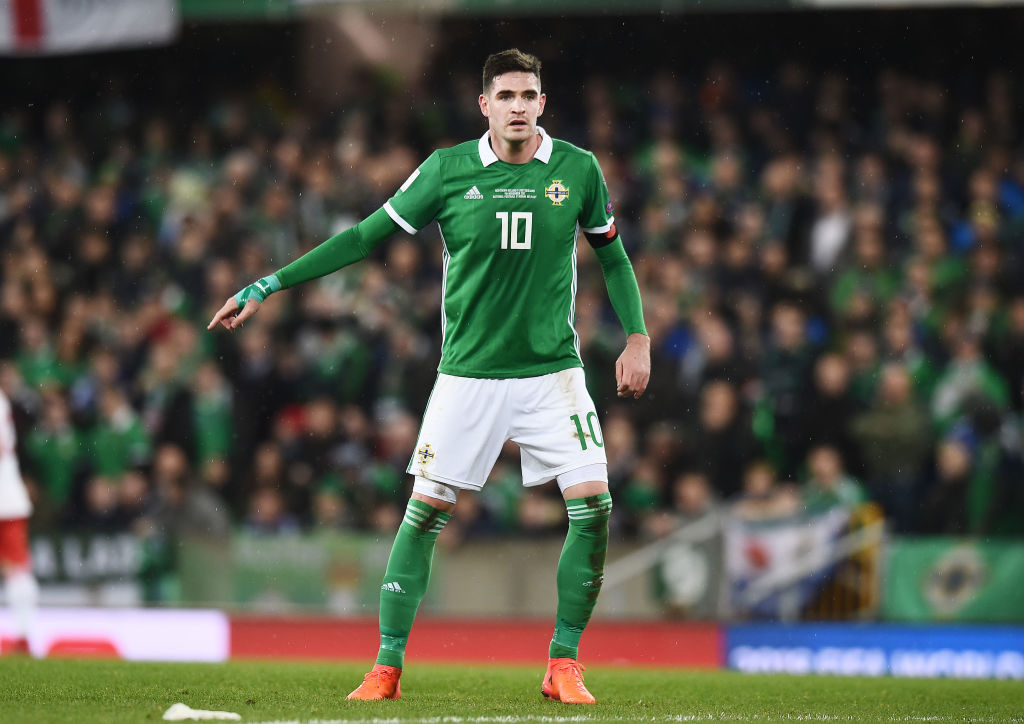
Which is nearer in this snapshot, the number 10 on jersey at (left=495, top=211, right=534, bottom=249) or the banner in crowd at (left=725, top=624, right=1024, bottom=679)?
the number 10 on jersey at (left=495, top=211, right=534, bottom=249)

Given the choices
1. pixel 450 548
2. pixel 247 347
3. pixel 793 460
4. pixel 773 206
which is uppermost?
pixel 773 206

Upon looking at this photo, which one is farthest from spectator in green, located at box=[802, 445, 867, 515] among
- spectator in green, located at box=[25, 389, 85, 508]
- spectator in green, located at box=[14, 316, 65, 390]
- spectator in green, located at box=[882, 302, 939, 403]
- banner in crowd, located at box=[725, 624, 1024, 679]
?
spectator in green, located at box=[14, 316, 65, 390]

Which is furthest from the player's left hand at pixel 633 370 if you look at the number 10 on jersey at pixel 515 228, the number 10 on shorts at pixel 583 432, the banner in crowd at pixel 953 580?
the banner in crowd at pixel 953 580

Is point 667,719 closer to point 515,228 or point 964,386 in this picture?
point 515,228

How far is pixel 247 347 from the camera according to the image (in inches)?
498

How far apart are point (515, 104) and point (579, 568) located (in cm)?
173

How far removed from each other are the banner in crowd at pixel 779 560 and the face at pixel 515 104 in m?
5.27

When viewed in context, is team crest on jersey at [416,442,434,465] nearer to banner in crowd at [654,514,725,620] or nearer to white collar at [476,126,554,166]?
white collar at [476,126,554,166]

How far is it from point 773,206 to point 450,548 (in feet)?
15.7

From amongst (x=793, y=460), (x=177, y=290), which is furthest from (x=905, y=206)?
(x=177, y=290)

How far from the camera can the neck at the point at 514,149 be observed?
539 centimetres

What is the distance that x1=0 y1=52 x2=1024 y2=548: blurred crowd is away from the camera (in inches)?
420

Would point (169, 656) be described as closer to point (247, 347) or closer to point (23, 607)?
point (23, 607)

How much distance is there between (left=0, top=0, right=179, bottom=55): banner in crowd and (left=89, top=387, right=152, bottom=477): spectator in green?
4.02 metres
